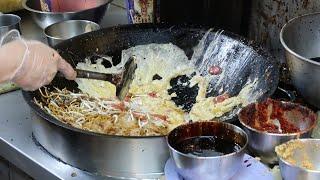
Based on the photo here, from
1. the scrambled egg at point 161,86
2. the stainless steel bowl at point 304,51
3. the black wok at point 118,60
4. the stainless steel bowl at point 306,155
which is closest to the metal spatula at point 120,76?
the scrambled egg at point 161,86

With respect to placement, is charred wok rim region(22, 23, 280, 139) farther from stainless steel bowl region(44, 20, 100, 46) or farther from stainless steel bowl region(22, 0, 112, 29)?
stainless steel bowl region(22, 0, 112, 29)

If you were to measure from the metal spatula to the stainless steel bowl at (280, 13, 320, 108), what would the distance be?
52cm

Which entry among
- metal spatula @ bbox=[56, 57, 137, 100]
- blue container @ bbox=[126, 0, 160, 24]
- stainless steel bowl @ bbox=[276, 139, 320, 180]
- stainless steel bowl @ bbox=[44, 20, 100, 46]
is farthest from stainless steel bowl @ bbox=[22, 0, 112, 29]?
stainless steel bowl @ bbox=[276, 139, 320, 180]

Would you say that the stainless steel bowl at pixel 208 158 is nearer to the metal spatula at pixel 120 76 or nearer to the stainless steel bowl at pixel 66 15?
the metal spatula at pixel 120 76

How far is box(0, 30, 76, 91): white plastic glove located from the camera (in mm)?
1516

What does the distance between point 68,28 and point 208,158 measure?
4.04 feet

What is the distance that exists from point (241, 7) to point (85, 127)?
2.88 feet

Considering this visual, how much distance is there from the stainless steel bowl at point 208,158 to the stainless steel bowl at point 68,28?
994mm

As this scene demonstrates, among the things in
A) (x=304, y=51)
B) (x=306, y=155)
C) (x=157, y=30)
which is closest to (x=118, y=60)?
(x=157, y=30)

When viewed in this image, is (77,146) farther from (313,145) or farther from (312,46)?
(312,46)

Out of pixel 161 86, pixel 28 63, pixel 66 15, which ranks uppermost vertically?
pixel 28 63

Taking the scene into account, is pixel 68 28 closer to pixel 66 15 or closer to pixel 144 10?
pixel 66 15

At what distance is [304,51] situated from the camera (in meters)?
1.91

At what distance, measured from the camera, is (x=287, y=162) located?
1279mm
